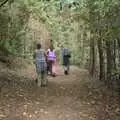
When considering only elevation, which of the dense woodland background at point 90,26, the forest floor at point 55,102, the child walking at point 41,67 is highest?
the dense woodland background at point 90,26

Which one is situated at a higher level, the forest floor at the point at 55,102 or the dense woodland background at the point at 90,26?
the dense woodland background at the point at 90,26

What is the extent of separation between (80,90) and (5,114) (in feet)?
19.0

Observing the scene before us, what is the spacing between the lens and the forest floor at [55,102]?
36.9 feet

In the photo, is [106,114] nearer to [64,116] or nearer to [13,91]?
[64,116]

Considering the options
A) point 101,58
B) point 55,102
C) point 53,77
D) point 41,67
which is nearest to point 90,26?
point 101,58

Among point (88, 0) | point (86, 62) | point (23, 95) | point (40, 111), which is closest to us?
point (40, 111)

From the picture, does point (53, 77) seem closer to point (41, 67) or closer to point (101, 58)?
point (101, 58)

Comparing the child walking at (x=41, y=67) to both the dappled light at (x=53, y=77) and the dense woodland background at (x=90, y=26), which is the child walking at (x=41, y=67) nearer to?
the dappled light at (x=53, y=77)

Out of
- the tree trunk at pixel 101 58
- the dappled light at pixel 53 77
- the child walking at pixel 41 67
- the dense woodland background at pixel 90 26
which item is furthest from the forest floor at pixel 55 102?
the tree trunk at pixel 101 58

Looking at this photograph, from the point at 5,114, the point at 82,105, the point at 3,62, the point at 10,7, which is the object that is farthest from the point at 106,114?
the point at 3,62

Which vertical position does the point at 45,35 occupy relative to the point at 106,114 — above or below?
above

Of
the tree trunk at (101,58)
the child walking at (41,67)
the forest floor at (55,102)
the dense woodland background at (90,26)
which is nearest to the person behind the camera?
the forest floor at (55,102)

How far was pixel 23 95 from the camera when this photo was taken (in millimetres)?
13828

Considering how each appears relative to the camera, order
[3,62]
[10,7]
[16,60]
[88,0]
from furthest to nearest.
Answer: [16,60] → [3,62] → [10,7] → [88,0]
